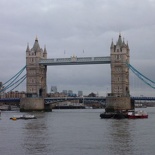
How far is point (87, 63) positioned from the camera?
88.1 meters

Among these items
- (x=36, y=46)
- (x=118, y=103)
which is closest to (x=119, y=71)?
(x=118, y=103)

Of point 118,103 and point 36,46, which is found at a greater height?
point 36,46

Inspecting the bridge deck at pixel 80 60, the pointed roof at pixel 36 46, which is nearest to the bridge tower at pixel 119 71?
the bridge deck at pixel 80 60

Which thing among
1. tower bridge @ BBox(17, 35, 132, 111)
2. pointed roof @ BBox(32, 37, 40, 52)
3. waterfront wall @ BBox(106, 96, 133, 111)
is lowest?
waterfront wall @ BBox(106, 96, 133, 111)

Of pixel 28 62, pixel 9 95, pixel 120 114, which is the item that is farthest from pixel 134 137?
pixel 9 95

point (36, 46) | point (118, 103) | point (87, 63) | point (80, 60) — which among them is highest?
point (36, 46)

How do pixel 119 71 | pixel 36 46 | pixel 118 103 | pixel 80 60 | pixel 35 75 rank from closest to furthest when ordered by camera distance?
1. pixel 118 103
2. pixel 80 60
3. pixel 119 71
4. pixel 35 75
5. pixel 36 46

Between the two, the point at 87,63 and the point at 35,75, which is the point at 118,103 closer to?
the point at 87,63

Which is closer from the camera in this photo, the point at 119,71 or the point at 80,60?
the point at 80,60

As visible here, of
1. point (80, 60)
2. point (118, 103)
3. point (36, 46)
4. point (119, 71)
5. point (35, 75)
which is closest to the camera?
point (118, 103)

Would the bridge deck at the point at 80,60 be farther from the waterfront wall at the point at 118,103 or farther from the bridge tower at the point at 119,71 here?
the waterfront wall at the point at 118,103

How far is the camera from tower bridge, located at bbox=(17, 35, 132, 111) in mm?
83250

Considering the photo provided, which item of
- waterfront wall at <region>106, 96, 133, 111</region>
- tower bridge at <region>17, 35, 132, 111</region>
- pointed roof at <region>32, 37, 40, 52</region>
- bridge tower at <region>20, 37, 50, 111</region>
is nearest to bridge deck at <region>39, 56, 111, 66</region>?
tower bridge at <region>17, 35, 132, 111</region>

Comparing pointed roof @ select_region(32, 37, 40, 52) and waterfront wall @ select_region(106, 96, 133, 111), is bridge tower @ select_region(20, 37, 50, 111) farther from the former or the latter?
waterfront wall @ select_region(106, 96, 133, 111)
